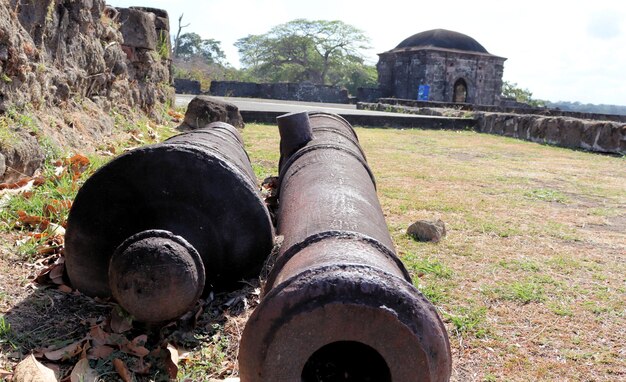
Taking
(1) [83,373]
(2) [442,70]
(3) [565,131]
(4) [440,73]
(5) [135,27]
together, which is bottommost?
(1) [83,373]

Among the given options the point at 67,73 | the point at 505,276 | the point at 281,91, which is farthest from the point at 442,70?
the point at 505,276

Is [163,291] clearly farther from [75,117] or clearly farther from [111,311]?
[75,117]

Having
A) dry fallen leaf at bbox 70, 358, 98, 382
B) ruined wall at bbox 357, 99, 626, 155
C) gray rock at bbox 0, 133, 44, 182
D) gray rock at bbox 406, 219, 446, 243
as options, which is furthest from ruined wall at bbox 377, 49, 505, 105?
dry fallen leaf at bbox 70, 358, 98, 382

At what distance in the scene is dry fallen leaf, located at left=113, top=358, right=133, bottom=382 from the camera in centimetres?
221

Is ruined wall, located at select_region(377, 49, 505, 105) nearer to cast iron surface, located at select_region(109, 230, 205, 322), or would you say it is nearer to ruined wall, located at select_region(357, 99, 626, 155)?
ruined wall, located at select_region(357, 99, 626, 155)

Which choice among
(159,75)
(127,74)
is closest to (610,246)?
(127,74)

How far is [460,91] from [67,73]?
95.5 feet

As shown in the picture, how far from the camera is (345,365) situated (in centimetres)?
177

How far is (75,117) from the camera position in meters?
5.92

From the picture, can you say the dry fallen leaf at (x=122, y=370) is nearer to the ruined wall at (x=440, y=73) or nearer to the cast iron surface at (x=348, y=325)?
the cast iron surface at (x=348, y=325)

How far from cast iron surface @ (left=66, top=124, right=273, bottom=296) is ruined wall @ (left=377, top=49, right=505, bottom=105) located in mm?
28240

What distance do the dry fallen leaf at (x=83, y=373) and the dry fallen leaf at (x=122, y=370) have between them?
0.08m

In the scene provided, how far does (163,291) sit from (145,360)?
1.09 ft

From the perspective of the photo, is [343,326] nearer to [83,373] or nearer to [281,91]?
[83,373]
